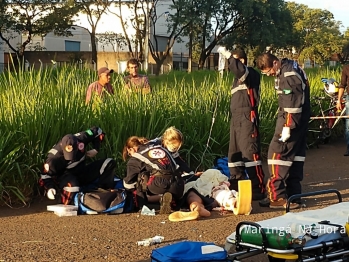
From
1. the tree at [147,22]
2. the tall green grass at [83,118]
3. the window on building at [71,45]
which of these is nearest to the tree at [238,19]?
the tree at [147,22]

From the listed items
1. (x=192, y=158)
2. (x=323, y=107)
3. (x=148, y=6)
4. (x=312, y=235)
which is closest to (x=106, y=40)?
(x=148, y=6)

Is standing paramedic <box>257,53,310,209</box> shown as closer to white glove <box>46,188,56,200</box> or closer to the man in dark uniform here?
the man in dark uniform

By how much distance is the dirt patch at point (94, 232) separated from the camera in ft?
17.8

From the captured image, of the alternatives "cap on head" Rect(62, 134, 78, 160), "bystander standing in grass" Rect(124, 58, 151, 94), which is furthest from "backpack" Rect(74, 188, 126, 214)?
"bystander standing in grass" Rect(124, 58, 151, 94)

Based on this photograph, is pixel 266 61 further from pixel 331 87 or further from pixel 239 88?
pixel 331 87

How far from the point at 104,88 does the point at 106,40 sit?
43917 mm

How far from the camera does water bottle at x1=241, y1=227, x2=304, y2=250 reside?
445cm

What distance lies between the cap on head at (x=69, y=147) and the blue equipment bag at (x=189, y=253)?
2.91 metres

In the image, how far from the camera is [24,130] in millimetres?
7699

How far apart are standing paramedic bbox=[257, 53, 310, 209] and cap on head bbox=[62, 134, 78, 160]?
2.37 meters

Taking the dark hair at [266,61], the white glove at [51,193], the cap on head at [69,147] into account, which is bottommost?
the white glove at [51,193]

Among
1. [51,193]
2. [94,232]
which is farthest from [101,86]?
[94,232]

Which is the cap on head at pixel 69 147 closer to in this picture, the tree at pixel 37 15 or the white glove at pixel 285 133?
the white glove at pixel 285 133

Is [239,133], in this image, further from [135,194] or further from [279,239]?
[279,239]
